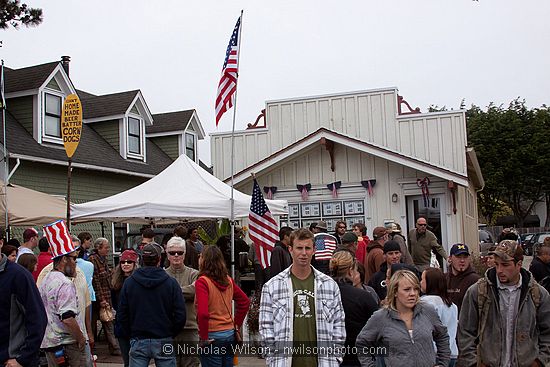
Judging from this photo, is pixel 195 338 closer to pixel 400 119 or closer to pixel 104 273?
pixel 104 273

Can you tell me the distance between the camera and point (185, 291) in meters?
6.88

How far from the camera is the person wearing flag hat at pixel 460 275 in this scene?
6946 millimetres

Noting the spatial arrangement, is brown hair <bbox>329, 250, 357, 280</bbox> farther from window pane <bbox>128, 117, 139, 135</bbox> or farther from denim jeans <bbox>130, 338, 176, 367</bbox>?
window pane <bbox>128, 117, 139, 135</bbox>

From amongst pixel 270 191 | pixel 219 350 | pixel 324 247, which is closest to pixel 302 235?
pixel 219 350

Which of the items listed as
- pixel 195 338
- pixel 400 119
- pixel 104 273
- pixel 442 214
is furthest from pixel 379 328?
pixel 400 119

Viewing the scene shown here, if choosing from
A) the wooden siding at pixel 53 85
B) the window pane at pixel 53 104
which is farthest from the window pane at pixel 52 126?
the wooden siding at pixel 53 85

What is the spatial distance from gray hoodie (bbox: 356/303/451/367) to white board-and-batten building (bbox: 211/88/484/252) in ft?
37.3

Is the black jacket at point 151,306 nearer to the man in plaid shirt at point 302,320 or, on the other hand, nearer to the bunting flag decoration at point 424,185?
the man in plaid shirt at point 302,320

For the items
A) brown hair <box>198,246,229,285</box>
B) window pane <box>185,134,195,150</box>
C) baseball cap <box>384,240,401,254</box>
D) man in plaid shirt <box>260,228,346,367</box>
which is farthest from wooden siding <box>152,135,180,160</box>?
man in plaid shirt <box>260,228,346,367</box>

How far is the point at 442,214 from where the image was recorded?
54.7 ft

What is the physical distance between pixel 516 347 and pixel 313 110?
552 inches

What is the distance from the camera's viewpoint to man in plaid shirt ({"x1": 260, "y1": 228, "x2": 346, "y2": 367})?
5074 millimetres

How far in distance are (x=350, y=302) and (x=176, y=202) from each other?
6798 mm

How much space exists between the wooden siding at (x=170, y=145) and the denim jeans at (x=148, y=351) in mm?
21301
